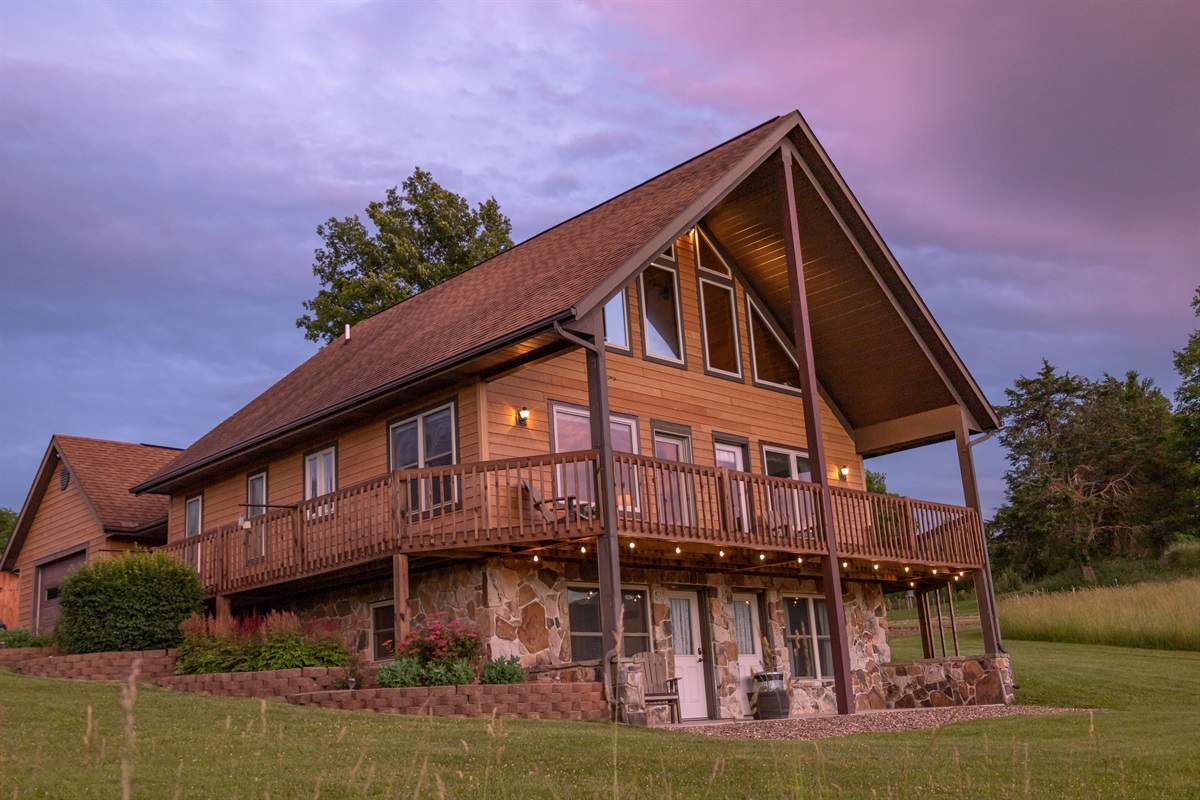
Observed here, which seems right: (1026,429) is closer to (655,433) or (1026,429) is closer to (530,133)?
(530,133)

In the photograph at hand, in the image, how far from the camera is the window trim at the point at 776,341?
2177cm

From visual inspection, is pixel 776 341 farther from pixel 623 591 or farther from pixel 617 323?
pixel 623 591

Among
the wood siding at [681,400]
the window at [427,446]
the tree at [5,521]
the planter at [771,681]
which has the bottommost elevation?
the planter at [771,681]

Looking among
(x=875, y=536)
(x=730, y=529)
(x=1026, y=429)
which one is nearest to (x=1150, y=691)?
(x=875, y=536)

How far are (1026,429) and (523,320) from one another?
1598 inches

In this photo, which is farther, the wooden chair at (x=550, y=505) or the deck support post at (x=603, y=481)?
the wooden chair at (x=550, y=505)

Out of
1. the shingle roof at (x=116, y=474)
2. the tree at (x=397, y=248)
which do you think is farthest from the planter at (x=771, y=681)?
the tree at (x=397, y=248)

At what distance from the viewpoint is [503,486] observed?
645 inches

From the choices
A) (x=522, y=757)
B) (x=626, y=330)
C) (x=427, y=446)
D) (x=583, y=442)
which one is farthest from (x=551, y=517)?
(x=522, y=757)

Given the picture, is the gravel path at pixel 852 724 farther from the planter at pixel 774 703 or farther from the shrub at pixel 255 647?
the shrub at pixel 255 647

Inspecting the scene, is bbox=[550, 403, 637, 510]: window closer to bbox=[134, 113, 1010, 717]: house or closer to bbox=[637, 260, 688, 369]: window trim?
bbox=[134, 113, 1010, 717]: house

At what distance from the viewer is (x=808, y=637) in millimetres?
21125

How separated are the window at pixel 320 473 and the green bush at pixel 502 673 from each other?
5.98m

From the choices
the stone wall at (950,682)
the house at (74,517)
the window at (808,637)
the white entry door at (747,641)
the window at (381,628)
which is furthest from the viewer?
the house at (74,517)
